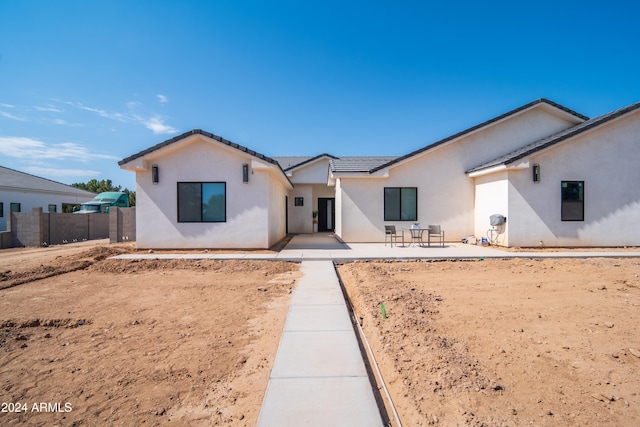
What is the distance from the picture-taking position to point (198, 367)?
3357mm

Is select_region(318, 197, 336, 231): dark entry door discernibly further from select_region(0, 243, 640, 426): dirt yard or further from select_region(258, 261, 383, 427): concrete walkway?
select_region(258, 261, 383, 427): concrete walkway

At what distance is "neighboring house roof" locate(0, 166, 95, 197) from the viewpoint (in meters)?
22.9

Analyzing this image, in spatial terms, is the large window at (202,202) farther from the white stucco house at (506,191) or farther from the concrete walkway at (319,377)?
the concrete walkway at (319,377)

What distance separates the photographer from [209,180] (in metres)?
11.2

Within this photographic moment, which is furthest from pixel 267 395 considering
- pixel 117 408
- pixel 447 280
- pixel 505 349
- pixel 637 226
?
pixel 637 226

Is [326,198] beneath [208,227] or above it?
above

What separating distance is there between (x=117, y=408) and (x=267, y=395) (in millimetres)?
1355

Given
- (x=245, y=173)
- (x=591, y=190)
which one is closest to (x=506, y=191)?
(x=591, y=190)

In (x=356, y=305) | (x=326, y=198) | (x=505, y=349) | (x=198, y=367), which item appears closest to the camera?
(x=198, y=367)

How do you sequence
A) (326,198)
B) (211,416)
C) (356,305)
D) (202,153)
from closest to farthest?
(211,416), (356,305), (202,153), (326,198)

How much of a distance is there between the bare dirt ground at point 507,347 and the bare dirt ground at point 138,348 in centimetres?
157

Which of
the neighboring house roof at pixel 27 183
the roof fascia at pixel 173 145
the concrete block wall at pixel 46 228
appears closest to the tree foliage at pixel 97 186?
the neighboring house roof at pixel 27 183

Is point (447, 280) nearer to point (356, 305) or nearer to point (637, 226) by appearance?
point (356, 305)

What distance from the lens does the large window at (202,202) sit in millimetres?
11211
